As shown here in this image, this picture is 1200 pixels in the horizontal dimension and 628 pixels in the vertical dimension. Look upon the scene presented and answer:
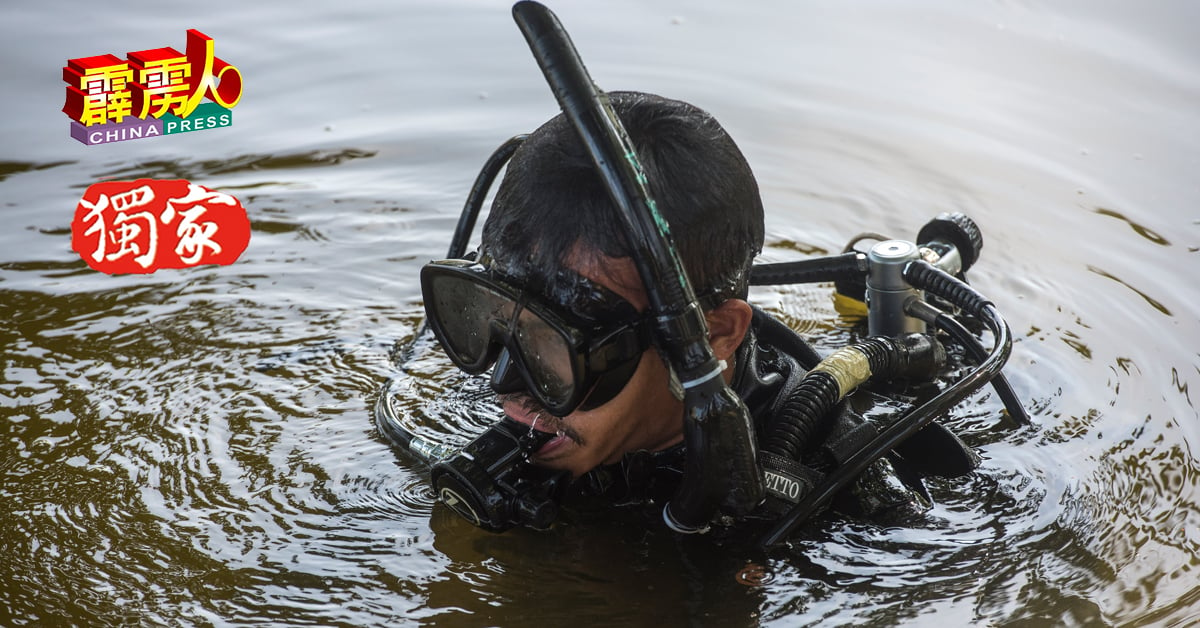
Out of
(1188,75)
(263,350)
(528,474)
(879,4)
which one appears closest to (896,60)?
(879,4)

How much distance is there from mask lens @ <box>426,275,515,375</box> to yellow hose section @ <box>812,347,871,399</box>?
1.87ft

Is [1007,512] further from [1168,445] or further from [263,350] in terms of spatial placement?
[263,350]

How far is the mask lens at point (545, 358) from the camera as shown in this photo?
175 cm

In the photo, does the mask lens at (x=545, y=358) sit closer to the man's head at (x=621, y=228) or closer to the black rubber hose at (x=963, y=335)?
the man's head at (x=621, y=228)

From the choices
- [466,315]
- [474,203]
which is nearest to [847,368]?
[466,315]

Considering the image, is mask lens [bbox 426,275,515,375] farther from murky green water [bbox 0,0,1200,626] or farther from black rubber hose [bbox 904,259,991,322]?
black rubber hose [bbox 904,259,991,322]

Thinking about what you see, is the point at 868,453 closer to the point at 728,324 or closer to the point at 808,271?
the point at 728,324

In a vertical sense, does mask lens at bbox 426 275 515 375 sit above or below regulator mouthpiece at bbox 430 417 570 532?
above

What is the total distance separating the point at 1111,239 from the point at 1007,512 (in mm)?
1561

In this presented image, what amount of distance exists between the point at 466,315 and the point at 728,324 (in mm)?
433

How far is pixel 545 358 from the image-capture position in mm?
1771

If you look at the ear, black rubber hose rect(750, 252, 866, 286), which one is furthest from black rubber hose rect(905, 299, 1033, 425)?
the ear

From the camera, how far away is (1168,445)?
7.55ft

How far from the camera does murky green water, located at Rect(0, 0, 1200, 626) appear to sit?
1.87 meters
